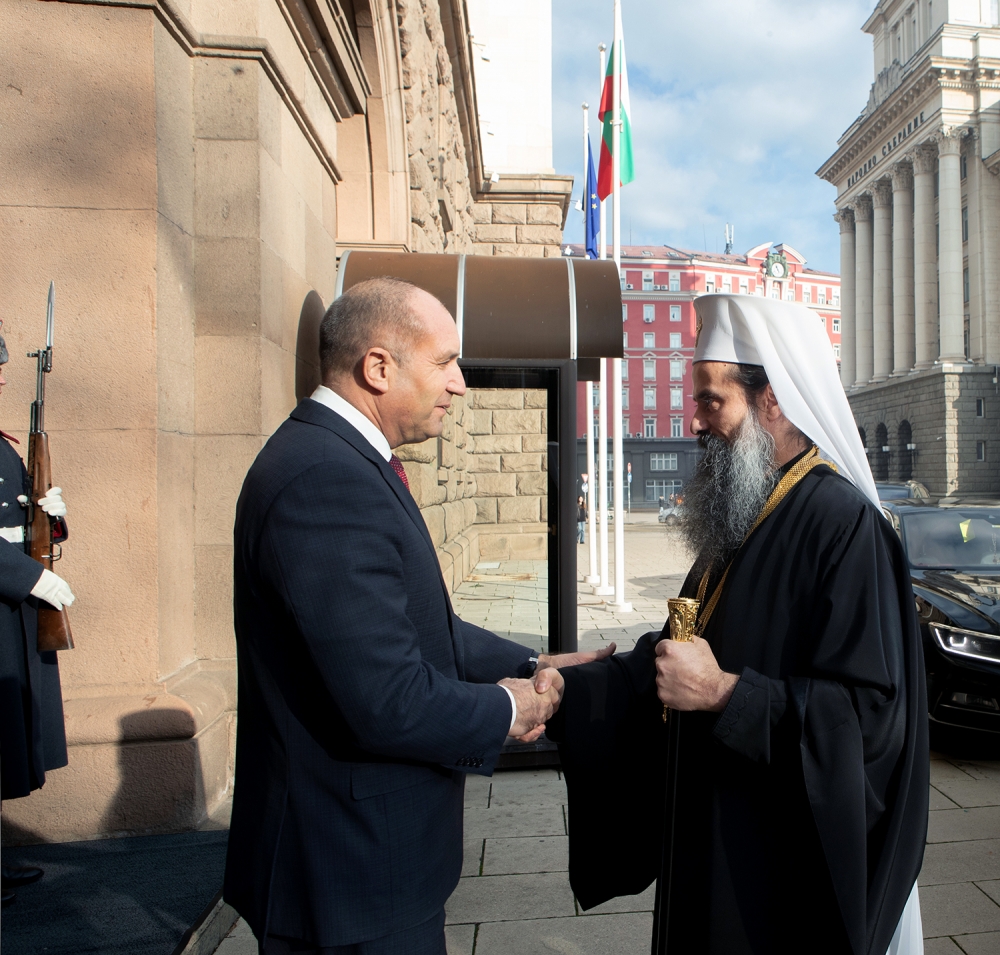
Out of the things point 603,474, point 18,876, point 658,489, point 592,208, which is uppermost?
point 592,208

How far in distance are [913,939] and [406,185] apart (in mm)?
6629

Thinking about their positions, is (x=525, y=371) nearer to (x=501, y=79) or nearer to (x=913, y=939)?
(x=913, y=939)

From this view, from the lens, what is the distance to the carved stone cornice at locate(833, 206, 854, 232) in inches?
2628

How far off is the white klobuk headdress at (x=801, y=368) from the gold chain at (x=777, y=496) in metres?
0.04

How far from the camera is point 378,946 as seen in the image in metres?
1.81

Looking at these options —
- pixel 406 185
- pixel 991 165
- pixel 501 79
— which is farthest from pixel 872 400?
pixel 406 185

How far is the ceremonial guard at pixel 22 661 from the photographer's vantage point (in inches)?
124

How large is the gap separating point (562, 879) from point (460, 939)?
2.19 feet

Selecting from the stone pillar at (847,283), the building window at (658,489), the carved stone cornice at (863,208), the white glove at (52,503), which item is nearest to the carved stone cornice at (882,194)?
the carved stone cornice at (863,208)

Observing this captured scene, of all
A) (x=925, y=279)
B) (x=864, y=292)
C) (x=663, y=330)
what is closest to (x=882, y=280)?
(x=864, y=292)

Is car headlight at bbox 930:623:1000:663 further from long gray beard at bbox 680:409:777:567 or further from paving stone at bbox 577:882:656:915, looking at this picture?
long gray beard at bbox 680:409:777:567

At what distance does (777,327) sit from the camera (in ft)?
7.52

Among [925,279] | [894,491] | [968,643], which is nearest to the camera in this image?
[968,643]

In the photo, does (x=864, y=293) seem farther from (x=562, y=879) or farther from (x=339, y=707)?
(x=339, y=707)
